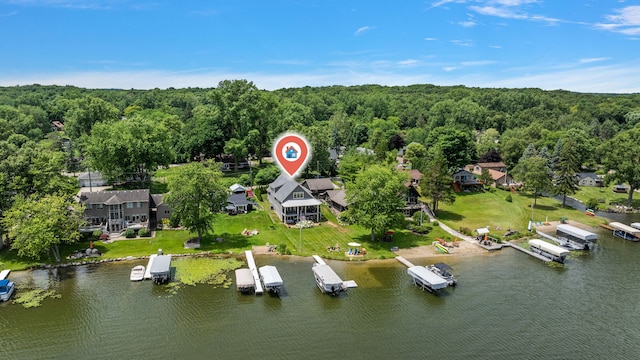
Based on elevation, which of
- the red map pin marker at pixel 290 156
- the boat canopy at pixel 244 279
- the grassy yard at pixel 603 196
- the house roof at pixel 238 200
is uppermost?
the red map pin marker at pixel 290 156

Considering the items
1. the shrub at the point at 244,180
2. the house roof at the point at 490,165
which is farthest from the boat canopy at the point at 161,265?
the house roof at the point at 490,165

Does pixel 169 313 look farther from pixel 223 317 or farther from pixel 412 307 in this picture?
pixel 412 307

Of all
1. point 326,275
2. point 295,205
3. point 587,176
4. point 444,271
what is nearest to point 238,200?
point 295,205

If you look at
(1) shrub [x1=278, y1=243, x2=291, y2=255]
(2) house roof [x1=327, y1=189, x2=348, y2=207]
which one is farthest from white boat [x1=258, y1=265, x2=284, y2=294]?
(2) house roof [x1=327, y1=189, x2=348, y2=207]

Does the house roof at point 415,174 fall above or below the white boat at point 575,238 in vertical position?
above

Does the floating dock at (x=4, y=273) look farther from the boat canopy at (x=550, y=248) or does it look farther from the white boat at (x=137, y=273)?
the boat canopy at (x=550, y=248)

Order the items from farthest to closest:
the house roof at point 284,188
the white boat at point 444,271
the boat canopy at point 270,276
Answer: the house roof at point 284,188 < the white boat at point 444,271 < the boat canopy at point 270,276

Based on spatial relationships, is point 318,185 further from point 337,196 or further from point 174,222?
point 174,222
